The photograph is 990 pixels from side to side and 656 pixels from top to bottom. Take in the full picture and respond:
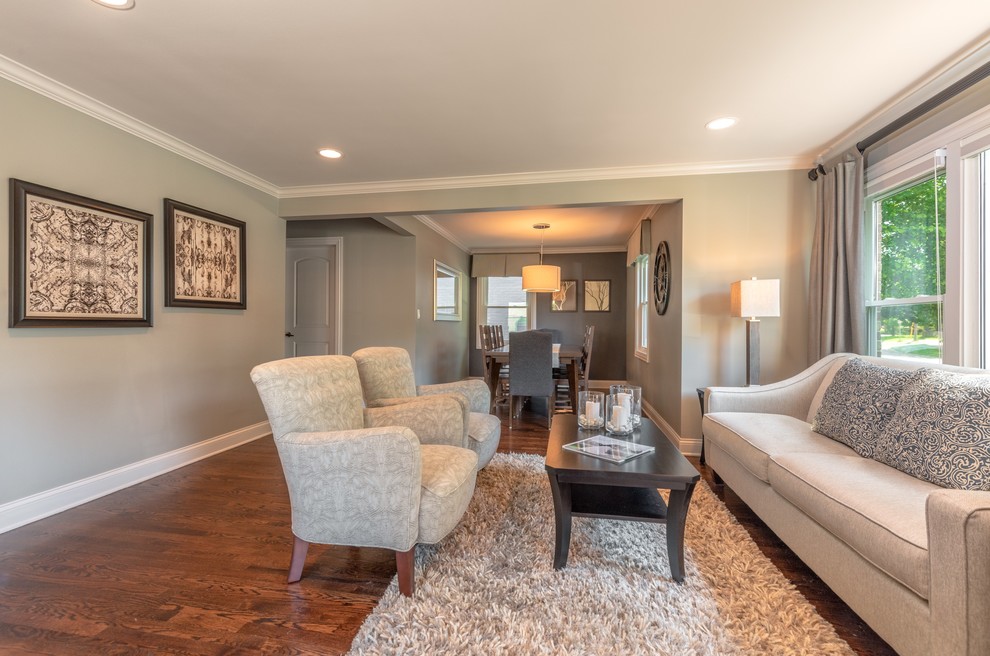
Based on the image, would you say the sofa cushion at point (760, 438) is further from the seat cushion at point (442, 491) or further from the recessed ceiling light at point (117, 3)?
the recessed ceiling light at point (117, 3)

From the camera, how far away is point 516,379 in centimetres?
433

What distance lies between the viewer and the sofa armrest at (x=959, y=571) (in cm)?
98

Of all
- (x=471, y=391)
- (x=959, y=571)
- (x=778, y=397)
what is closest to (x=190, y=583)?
(x=471, y=391)

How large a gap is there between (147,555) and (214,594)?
549 millimetres

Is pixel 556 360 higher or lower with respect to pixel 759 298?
lower

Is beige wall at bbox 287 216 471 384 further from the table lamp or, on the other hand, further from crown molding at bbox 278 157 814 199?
the table lamp

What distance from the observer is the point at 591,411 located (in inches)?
89.3

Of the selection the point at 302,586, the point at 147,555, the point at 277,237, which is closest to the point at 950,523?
the point at 302,586

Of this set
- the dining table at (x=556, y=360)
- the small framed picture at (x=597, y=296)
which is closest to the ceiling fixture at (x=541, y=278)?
the dining table at (x=556, y=360)

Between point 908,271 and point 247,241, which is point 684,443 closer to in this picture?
point 908,271

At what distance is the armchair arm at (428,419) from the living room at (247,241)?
5.64 feet

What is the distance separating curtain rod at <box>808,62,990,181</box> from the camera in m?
1.95

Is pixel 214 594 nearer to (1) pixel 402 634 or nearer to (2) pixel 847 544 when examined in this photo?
(1) pixel 402 634

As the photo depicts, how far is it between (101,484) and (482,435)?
7.57 feet
